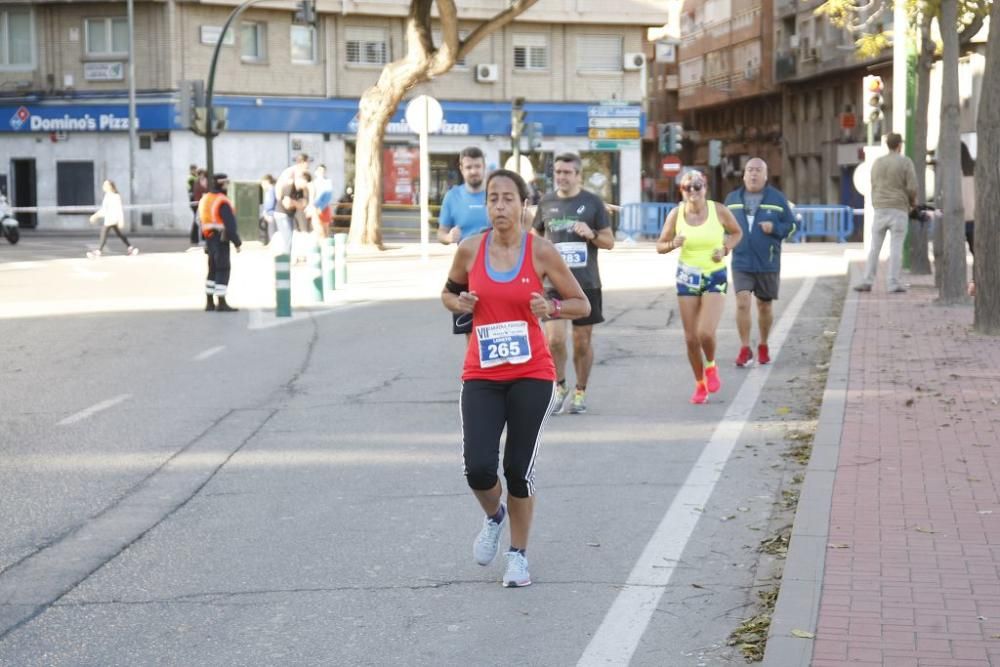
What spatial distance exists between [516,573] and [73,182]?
5089 cm

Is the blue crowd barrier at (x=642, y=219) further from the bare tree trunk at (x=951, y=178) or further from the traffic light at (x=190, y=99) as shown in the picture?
the bare tree trunk at (x=951, y=178)

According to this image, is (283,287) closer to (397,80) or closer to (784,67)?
(397,80)

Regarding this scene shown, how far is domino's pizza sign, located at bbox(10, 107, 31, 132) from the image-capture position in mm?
55719

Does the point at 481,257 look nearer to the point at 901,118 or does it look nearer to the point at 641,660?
the point at 641,660

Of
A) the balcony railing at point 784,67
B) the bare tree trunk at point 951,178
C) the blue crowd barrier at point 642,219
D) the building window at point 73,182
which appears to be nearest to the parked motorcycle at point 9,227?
the building window at point 73,182

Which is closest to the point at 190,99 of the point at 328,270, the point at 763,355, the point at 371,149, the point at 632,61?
the point at 371,149

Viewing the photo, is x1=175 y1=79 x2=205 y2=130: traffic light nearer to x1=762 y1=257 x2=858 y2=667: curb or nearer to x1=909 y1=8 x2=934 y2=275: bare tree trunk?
x1=909 y1=8 x2=934 y2=275: bare tree trunk

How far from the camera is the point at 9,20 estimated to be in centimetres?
5622

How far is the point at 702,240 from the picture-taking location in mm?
13289

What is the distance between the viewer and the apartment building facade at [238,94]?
54531 millimetres

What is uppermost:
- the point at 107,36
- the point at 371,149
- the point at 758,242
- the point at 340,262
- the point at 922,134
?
the point at 107,36

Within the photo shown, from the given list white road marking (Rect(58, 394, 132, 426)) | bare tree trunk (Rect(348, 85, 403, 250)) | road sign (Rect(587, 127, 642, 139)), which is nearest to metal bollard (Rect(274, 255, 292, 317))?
white road marking (Rect(58, 394, 132, 426))

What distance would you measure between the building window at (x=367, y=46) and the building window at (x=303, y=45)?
124 cm

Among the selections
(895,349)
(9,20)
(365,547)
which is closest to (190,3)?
(9,20)
